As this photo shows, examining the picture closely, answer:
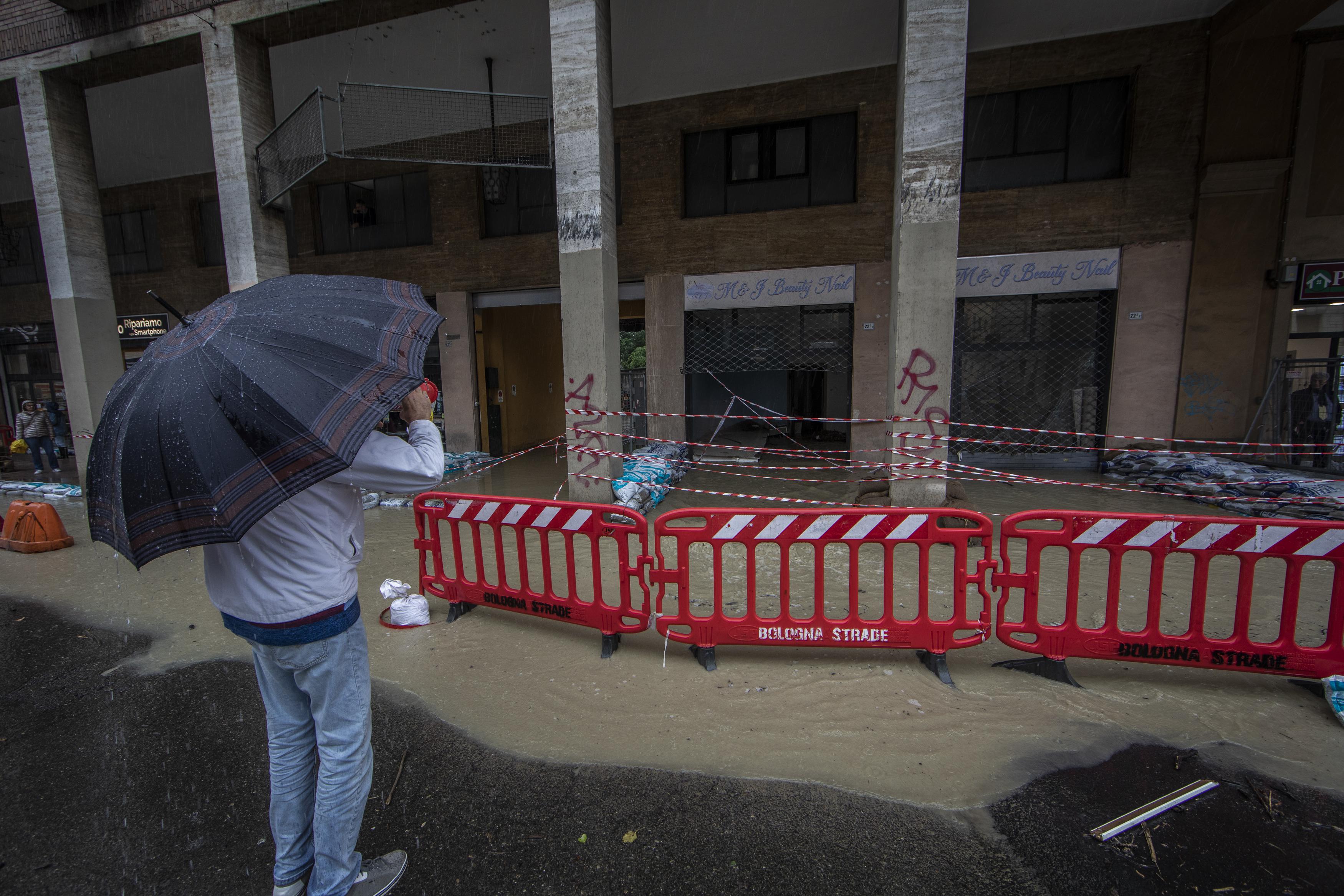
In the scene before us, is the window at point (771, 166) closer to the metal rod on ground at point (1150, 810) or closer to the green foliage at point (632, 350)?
the metal rod on ground at point (1150, 810)

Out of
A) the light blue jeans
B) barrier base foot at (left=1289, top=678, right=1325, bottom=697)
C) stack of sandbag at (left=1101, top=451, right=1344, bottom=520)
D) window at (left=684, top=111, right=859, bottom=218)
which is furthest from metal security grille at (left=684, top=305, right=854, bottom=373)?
the light blue jeans

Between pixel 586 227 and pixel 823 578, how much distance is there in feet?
20.0

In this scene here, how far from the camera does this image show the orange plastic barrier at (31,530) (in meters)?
6.57

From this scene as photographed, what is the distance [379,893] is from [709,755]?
1451 millimetres

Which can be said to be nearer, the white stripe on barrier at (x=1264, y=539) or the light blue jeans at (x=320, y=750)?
the light blue jeans at (x=320, y=750)

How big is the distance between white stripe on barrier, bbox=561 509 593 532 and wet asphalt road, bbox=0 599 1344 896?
140cm

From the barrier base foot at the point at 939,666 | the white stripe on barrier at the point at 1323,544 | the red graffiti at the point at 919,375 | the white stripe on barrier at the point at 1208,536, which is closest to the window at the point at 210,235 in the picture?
the red graffiti at the point at 919,375

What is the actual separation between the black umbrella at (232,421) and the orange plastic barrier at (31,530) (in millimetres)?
→ 7433

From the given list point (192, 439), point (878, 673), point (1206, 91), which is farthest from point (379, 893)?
point (1206, 91)

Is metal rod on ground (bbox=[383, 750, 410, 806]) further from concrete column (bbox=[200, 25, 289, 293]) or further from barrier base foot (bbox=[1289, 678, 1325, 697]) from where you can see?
concrete column (bbox=[200, 25, 289, 293])

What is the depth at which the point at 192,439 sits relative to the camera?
1.45 metres

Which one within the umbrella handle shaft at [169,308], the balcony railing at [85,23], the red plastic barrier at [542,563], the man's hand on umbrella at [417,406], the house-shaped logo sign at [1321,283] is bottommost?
the red plastic barrier at [542,563]

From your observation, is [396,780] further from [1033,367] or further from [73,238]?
[73,238]

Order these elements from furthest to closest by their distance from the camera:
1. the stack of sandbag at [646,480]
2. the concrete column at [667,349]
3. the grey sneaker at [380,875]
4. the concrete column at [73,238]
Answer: the concrete column at [667,349] < the concrete column at [73,238] < the stack of sandbag at [646,480] < the grey sneaker at [380,875]
